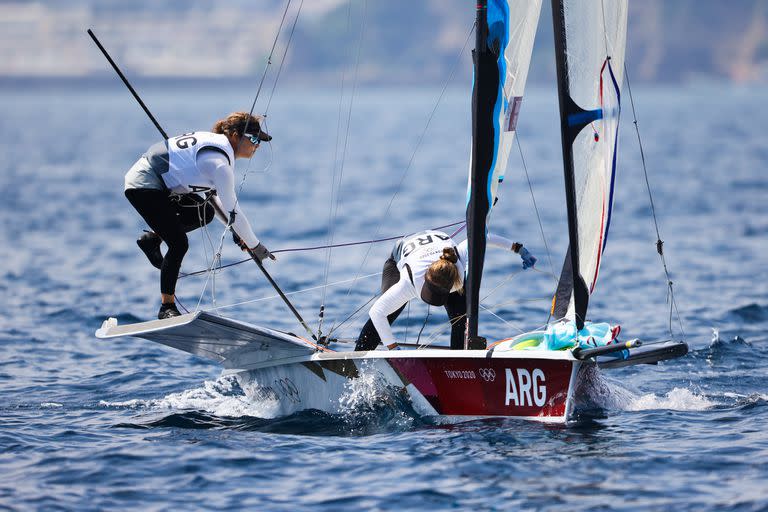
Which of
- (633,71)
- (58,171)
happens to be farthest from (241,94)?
(58,171)

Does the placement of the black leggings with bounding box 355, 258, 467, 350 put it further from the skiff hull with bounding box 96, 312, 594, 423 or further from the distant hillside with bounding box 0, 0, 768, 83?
the distant hillside with bounding box 0, 0, 768, 83

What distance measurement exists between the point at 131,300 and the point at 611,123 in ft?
22.9

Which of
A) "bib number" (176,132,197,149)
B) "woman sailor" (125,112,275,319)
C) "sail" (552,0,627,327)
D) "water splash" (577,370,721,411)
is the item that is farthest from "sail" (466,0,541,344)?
"bib number" (176,132,197,149)

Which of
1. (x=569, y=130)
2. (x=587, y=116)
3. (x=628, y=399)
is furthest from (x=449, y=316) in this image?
(x=587, y=116)

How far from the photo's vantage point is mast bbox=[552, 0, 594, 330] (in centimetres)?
666

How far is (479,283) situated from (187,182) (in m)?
1.95

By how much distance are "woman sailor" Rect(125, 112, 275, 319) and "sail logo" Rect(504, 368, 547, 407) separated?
176 centimetres

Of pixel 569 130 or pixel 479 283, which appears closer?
pixel 569 130

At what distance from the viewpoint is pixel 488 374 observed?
6.80 meters

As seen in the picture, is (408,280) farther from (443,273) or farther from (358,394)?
(358,394)

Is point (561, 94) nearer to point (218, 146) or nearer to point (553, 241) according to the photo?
point (218, 146)

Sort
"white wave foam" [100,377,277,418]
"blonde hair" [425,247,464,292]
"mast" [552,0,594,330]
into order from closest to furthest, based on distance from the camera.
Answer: "mast" [552,0,594,330]
"blonde hair" [425,247,464,292]
"white wave foam" [100,377,277,418]

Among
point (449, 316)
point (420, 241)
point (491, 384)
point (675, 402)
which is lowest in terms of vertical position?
point (675, 402)

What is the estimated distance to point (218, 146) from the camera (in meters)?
7.07
